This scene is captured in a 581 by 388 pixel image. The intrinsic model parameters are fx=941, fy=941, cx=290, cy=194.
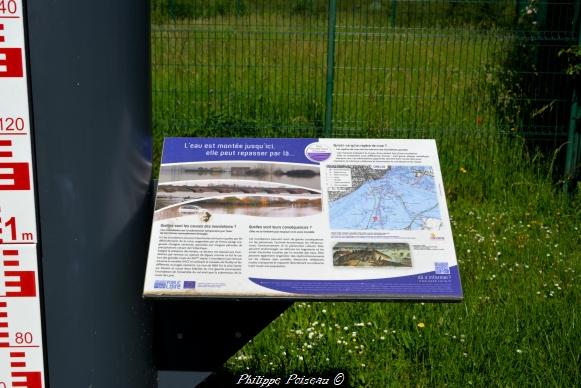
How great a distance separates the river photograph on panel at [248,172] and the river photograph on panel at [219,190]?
2 centimetres

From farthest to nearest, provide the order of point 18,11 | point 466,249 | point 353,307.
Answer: point 466,249 → point 353,307 → point 18,11

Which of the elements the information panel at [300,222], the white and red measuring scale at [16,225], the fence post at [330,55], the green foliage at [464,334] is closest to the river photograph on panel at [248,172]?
the information panel at [300,222]

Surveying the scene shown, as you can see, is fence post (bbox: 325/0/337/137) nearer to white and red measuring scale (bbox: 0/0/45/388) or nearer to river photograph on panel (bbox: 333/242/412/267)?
river photograph on panel (bbox: 333/242/412/267)

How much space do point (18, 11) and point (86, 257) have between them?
2.22 ft

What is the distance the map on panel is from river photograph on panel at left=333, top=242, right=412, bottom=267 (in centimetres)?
7

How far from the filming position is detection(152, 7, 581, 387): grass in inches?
184

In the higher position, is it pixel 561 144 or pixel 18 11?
pixel 18 11

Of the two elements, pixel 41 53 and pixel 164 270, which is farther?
Answer: pixel 164 270

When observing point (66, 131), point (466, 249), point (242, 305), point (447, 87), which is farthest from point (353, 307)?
point (447, 87)

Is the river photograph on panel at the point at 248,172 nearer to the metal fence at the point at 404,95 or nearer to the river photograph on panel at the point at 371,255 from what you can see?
the river photograph on panel at the point at 371,255

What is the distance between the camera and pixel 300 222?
2889 mm

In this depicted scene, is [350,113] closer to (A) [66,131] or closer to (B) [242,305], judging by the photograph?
(B) [242,305]

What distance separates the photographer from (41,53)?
7.87 feet

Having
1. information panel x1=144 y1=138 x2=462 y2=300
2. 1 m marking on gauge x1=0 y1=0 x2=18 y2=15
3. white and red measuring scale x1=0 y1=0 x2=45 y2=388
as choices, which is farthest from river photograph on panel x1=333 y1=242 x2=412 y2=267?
1 m marking on gauge x1=0 y1=0 x2=18 y2=15
